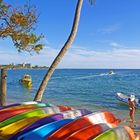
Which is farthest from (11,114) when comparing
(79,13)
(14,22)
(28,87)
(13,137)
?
(28,87)

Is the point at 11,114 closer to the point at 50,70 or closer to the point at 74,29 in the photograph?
the point at 50,70

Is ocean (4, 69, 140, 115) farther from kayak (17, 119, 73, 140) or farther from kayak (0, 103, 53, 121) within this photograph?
kayak (17, 119, 73, 140)

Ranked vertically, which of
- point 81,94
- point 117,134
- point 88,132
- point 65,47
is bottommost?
point 81,94

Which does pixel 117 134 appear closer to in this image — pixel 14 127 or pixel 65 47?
pixel 14 127

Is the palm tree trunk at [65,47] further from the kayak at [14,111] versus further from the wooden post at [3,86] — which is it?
the kayak at [14,111]

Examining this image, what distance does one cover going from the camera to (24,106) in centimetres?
1166

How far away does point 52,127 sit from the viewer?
9375 millimetres

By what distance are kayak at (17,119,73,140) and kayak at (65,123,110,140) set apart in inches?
26.0

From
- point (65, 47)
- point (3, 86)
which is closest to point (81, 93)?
point (65, 47)

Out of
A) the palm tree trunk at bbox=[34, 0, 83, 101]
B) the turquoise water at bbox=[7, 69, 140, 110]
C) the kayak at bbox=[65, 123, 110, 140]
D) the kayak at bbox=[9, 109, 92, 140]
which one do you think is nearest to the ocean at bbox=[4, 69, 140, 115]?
the turquoise water at bbox=[7, 69, 140, 110]

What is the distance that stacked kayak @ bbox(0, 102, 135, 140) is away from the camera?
8.88 meters

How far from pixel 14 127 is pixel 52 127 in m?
1.18

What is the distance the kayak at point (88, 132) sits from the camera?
28.7 ft

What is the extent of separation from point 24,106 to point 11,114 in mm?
988
